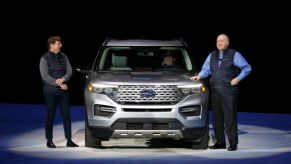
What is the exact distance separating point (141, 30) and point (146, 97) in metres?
16.8

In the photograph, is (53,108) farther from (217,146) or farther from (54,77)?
(217,146)

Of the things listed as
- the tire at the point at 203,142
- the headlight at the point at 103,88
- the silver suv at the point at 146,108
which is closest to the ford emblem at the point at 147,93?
the silver suv at the point at 146,108

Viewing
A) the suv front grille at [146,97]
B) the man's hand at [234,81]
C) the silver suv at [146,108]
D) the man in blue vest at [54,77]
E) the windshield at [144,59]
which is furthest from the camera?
the windshield at [144,59]

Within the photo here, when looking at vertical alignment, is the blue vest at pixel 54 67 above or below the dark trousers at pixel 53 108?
above

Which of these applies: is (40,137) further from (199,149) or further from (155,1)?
(155,1)

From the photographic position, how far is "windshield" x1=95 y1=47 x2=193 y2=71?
489 inches

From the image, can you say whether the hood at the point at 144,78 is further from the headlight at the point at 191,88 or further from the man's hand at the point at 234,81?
the man's hand at the point at 234,81

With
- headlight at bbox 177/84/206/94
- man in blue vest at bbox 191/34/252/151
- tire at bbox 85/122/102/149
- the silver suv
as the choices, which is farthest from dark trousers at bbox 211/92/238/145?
tire at bbox 85/122/102/149

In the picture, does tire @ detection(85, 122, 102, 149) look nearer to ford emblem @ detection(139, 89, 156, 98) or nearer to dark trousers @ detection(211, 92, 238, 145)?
ford emblem @ detection(139, 89, 156, 98)

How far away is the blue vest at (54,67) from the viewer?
12.0 m

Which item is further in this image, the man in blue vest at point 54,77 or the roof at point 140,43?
the roof at point 140,43

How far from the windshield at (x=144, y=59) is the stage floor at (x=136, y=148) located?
4.08 feet

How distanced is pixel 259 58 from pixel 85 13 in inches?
273

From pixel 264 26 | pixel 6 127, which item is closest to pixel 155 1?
pixel 264 26
